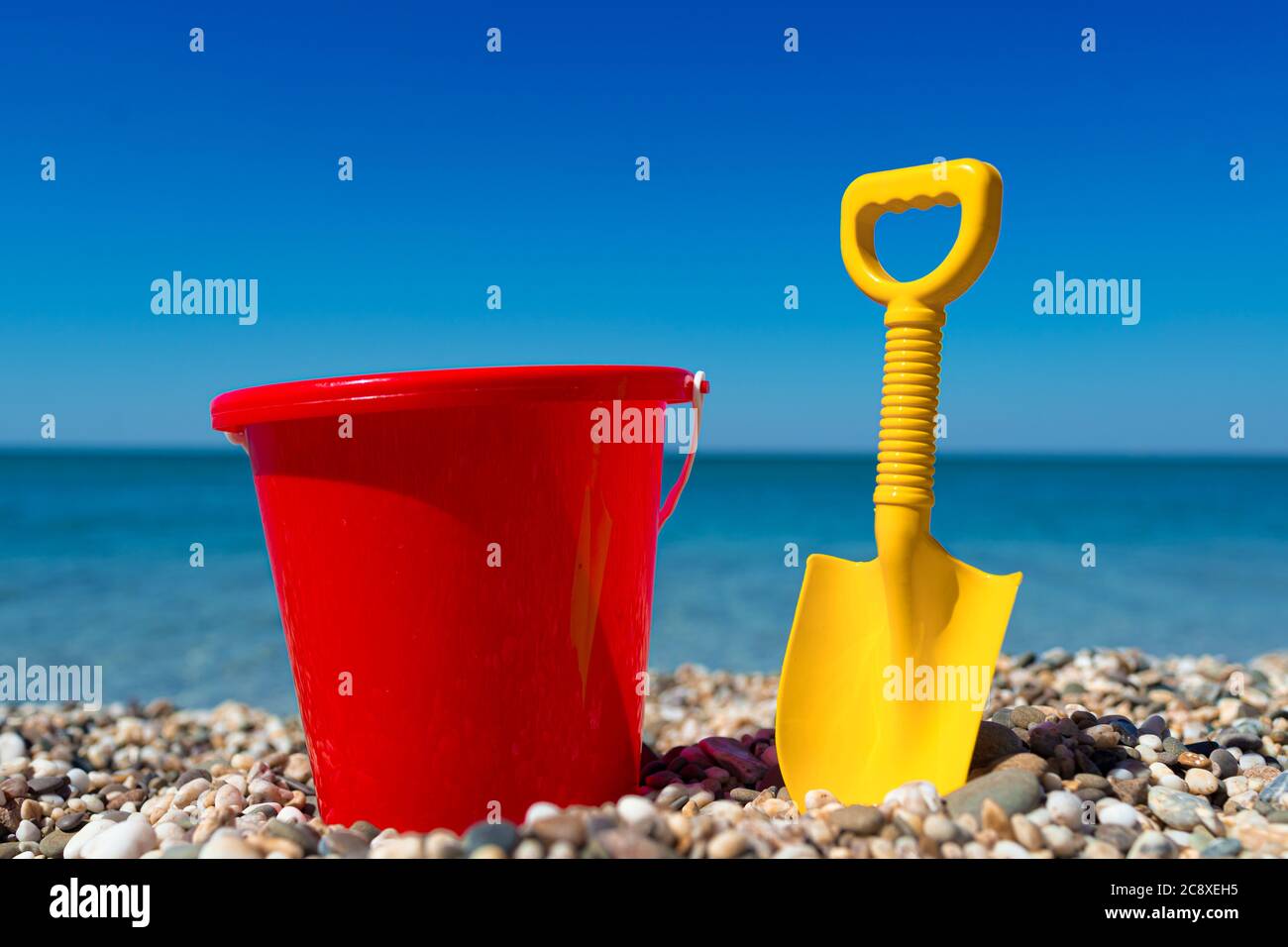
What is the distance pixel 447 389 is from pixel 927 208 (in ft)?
3.34

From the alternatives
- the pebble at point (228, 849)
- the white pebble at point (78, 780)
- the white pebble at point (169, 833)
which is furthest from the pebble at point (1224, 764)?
the white pebble at point (78, 780)

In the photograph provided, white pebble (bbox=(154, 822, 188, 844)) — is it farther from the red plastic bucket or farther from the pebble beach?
the red plastic bucket

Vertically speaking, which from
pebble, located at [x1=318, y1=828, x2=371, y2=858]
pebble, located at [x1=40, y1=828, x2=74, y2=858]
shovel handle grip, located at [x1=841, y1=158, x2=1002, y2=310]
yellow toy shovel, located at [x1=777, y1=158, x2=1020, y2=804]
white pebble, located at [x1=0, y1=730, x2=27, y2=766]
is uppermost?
shovel handle grip, located at [x1=841, y1=158, x2=1002, y2=310]

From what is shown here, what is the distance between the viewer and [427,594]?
180 centimetres

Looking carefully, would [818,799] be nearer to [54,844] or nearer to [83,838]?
[83,838]

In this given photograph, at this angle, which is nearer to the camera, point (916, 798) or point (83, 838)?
point (916, 798)

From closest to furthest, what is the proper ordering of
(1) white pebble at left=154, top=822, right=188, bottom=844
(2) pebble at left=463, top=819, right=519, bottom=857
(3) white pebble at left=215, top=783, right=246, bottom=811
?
1. (2) pebble at left=463, top=819, right=519, bottom=857
2. (1) white pebble at left=154, top=822, right=188, bottom=844
3. (3) white pebble at left=215, top=783, right=246, bottom=811

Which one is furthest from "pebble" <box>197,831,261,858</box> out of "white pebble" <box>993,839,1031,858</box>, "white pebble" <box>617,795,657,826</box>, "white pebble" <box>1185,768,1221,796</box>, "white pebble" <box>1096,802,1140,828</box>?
"white pebble" <box>1185,768,1221,796</box>

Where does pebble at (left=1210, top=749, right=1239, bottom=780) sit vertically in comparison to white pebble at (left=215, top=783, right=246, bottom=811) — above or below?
above

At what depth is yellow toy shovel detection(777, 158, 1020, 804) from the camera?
1.89 meters

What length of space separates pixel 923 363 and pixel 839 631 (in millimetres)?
558

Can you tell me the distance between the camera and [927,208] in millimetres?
2021

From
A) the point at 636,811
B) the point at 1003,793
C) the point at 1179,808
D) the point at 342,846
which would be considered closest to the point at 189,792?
the point at 342,846
